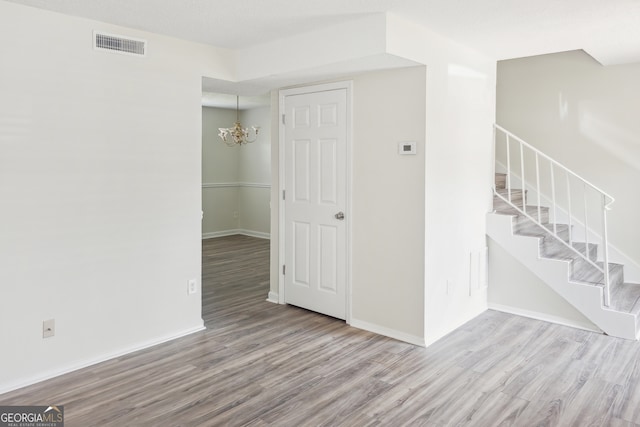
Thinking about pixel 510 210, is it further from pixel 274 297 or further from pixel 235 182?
pixel 235 182

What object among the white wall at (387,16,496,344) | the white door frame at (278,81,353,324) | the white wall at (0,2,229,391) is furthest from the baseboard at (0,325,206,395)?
the white wall at (387,16,496,344)

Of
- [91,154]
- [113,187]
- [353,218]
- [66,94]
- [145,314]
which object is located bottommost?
[145,314]

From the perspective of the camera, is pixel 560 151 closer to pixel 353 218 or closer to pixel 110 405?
pixel 353 218

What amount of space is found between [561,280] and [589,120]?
188cm

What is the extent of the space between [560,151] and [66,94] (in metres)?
4.72

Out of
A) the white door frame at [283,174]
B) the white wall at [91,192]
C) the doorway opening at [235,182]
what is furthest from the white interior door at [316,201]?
the doorway opening at [235,182]

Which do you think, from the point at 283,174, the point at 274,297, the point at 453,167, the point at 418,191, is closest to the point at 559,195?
the point at 453,167

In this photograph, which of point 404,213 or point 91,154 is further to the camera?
point 404,213

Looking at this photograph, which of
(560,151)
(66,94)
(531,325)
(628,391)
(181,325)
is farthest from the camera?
(560,151)

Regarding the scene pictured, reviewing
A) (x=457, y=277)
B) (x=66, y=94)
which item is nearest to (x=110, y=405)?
(x=66, y=94)

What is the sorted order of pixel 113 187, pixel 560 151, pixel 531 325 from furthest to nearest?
pixel 560 151, pixel 531 325, pixel 113 187

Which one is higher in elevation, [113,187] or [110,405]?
[113,187]

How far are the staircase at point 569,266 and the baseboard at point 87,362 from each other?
2.96 m

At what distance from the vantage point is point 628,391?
9.53 ft
